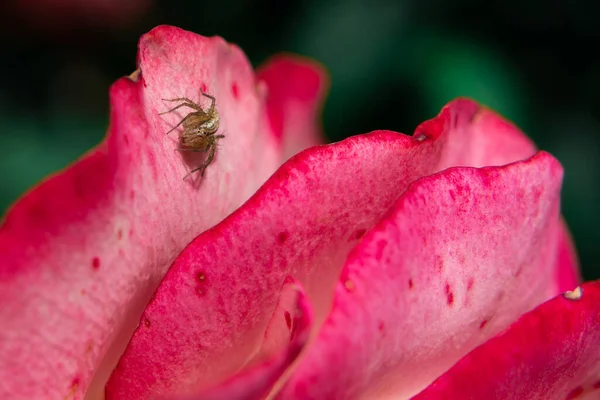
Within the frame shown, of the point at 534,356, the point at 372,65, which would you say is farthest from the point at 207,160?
the point at 372,65

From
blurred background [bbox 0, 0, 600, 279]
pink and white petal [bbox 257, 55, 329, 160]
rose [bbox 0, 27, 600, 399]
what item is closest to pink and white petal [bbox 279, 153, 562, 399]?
rose [bbox 0, 27, 600, 399]

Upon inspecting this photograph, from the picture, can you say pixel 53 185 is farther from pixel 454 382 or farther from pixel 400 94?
pixel 400 94

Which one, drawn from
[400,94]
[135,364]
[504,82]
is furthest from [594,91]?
[135,364]

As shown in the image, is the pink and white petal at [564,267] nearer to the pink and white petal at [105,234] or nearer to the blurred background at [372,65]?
the pink and white petal at [105,234]

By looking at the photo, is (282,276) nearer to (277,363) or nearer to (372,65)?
(277,363)

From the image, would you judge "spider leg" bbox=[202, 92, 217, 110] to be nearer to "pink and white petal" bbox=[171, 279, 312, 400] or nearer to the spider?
the spider
